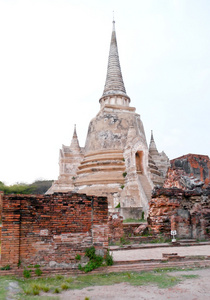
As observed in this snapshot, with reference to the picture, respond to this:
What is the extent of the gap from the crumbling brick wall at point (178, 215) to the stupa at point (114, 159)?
224 inches

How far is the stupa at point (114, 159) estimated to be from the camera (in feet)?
66.1

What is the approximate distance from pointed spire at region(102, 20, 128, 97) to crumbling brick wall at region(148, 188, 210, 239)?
18059 millimetres

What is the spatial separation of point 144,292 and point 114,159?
18.5m

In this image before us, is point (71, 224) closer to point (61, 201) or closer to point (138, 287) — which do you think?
point (61, 201)

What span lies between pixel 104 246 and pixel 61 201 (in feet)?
4.62

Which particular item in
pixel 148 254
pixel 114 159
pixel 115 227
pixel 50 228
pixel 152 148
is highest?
pixel 152 148

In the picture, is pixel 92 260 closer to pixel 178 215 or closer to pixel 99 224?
pixel 99 224

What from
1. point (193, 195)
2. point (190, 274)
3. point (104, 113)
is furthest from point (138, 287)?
point (104, 113)

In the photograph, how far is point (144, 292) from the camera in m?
4.39

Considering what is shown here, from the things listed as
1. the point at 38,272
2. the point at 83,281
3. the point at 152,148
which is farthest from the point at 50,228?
the point at 152,148

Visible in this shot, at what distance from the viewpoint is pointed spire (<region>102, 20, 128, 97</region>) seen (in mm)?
28422

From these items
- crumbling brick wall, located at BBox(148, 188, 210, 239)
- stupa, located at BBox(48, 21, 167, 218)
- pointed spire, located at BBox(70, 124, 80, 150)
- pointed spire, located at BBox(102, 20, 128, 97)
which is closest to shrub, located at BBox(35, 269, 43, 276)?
crumbling brick wall, located at BBox(148, 188, 210, 239)

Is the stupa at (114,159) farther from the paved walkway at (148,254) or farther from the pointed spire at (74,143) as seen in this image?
the paved walkway at (148,254)

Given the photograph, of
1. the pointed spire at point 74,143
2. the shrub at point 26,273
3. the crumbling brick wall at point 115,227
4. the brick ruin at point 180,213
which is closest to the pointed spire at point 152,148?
the pointed spire at point 74,143
